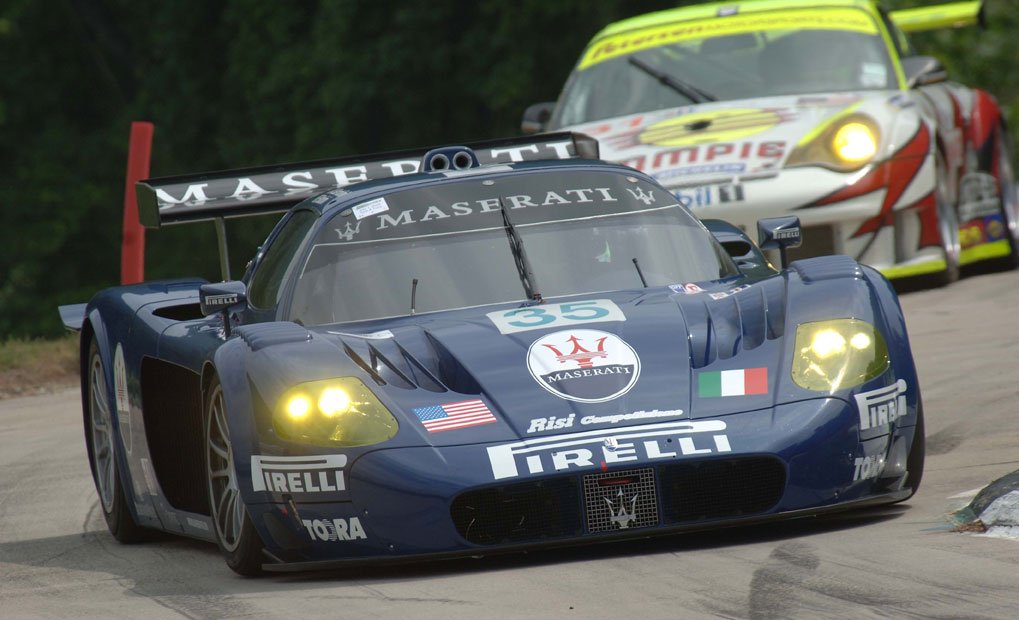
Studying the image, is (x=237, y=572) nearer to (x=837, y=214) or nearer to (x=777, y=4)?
(x=837, y=214)

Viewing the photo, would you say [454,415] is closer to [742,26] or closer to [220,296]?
[220,296]

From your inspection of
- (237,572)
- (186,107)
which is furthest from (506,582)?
(186,107)

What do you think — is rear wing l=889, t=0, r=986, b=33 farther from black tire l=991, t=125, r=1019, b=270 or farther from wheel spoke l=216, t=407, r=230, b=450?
wheel spoke l=216, t=407, r=230, b=450

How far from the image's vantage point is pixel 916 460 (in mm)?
5793

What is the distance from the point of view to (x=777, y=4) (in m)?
13.4

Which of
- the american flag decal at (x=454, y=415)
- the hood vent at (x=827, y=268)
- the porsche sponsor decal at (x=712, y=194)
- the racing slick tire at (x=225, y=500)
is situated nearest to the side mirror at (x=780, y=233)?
the hood vent at (x=827, y=268)

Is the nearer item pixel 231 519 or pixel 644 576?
pixel 644 576

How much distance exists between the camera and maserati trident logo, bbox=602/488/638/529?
210 inches

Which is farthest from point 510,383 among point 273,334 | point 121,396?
point 121,396

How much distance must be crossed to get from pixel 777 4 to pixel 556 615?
367 inches

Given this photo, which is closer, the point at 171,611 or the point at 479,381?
the point at 171,611

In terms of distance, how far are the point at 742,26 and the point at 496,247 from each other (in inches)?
271

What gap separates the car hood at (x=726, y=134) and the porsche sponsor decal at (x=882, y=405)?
5763 mm

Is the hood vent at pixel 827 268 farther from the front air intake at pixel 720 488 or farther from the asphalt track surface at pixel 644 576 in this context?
the front air intake at pixel 720 488
